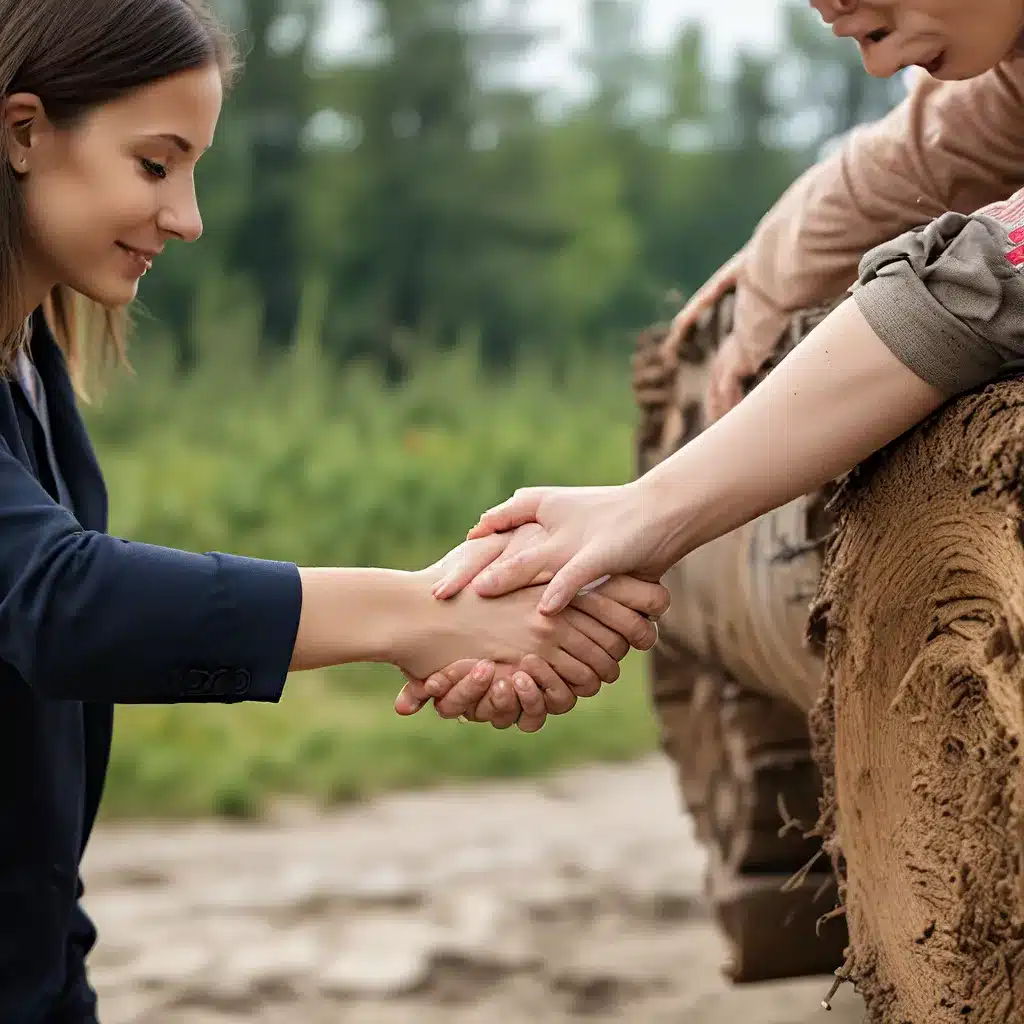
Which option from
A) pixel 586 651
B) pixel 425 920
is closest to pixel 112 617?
pixel 586 651

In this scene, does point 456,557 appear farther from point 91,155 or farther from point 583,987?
point 583,987

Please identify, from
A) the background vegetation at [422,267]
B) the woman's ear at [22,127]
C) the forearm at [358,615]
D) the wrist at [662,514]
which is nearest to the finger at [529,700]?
the forearm at [358,615]

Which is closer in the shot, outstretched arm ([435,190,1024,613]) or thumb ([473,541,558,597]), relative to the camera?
outstretched arm ([435,190,1024,613])

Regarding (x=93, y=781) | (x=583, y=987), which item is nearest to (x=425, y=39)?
(x=583, y=987)

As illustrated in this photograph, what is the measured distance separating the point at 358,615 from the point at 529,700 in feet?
0.70

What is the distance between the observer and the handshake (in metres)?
1.49

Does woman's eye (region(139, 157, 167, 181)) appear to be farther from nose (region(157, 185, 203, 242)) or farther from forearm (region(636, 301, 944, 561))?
forearm (region(636, 301, 944, 561))

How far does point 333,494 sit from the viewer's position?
19.7 ft

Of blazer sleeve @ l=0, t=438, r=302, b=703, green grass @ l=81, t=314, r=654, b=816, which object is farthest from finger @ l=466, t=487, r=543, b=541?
green grass @ l=81, t=314, r=654, b=816

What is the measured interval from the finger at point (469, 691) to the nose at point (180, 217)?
0.50m

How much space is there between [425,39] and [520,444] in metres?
2.61

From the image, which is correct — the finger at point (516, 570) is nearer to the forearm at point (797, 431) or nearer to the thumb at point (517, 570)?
the thumb at point (517, 570)

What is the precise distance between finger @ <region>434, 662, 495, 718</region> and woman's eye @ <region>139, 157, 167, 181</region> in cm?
Answer: 56

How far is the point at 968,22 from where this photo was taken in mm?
1318
